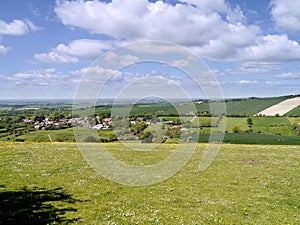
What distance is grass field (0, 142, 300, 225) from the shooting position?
11.7 meters

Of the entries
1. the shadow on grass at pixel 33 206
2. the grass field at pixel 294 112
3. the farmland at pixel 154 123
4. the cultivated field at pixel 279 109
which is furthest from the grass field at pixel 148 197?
the cultivated field at pixel 279 109

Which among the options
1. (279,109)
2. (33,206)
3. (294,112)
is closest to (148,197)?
(33,206)

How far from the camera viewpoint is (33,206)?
12414 millimetres

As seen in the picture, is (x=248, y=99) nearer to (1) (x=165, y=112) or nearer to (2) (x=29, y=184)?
(1) (x=165, y=112)

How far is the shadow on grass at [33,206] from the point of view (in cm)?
1084

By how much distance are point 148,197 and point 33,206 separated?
5.63 m

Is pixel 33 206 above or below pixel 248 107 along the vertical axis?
below

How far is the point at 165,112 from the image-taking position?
5334 cm

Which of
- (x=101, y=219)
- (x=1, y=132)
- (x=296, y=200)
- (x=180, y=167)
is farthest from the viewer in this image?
(x=1, y=132)

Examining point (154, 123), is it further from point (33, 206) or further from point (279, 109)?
point (279, 109)

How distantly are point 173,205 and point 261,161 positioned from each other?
16.8m

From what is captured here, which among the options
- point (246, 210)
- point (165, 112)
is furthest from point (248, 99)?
point (246, 210)

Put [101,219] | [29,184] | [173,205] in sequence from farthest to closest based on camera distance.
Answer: [29,184] < [173,205] < [101,219]

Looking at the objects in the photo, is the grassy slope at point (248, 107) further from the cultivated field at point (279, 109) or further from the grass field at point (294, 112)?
the grass field at point (294, 112)
